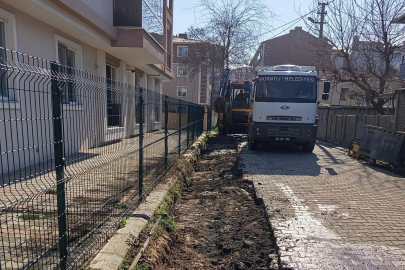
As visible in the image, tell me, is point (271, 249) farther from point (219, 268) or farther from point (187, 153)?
point (187, 153)

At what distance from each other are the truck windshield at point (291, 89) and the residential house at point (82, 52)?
456cm

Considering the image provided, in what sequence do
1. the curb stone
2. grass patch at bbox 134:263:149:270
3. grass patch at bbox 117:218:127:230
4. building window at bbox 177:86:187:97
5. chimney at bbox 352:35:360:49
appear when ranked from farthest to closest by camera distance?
building window at bbox 177:86:187:97, chimney at bbox 352:35:360:49, grass patch at bbox 117:218:127:230, grass patch at bbox 134:263:149:270, the curb stone

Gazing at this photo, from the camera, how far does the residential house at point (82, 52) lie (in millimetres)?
2551

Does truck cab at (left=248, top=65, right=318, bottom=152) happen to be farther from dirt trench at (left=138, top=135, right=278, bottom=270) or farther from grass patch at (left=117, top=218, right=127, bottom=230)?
grass patch at (left=117, top=218, right=127, bottom=230)

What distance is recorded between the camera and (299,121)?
10219 mm

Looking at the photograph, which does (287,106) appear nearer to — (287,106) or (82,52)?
(287,106)

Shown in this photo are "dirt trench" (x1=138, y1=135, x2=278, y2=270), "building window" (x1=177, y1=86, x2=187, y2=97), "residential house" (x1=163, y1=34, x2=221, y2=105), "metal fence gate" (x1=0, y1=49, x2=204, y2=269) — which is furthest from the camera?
"building window" (x1=177, y1=86, x2=187, y2=97)

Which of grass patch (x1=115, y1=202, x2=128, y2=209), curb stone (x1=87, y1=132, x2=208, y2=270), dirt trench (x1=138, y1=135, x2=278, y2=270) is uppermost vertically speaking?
grass patch (x1=115, y1=202, x2=128, y2=209)

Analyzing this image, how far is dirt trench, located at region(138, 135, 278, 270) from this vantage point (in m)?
3.55

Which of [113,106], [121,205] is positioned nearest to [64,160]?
[113,106]

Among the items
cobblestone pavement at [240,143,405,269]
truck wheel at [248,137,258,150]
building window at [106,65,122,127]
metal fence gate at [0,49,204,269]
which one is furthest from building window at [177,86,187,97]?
building window at [106,65,122,127]

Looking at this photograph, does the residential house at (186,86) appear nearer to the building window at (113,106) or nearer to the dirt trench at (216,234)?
the dirt trench at (216,234)

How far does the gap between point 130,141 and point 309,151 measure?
8.77 metres

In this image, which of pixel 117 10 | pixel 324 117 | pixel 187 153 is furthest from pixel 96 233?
pixel 324 117
